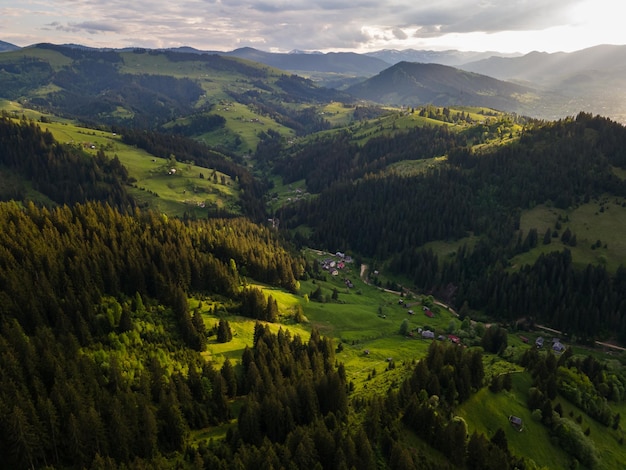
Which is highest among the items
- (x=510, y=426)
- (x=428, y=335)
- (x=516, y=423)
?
(x=516, y=423)

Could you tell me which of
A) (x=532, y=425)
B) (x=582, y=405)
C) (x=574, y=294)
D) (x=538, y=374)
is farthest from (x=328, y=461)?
(x=574, y=294)

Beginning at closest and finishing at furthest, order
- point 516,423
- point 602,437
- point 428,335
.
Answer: point 516,423, point 602,437, point 428,335

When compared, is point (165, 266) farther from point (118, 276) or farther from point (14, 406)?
point (14, 406)

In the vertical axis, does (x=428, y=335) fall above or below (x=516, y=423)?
below

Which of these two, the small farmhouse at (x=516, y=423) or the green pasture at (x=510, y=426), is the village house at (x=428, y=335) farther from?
the small farmhouse at (x=516, y=423)

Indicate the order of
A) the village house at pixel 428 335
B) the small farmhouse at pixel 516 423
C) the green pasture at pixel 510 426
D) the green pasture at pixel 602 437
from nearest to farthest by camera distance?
the green pasture at pixel 510 426 → the small farmhouse at pixel 516 423 → the green pasture at pixel 602 437 → the village house at pixel 428 335

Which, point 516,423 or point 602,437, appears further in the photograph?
point 602,437

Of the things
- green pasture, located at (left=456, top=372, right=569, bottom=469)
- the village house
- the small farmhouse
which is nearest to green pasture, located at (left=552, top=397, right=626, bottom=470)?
green pasture, located at (left=456, top=372, right=569, bottom=469)

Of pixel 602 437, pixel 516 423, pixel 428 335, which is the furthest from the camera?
pixel 428 335

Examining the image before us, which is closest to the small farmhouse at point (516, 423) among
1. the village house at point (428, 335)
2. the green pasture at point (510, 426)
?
the green pasture at point (510, 426)

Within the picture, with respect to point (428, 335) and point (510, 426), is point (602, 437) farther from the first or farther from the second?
point (428, 335)

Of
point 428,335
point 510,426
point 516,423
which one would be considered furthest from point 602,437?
point 428,335

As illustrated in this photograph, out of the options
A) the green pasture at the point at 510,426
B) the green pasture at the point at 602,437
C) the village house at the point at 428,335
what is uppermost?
the green pasture at the point at 510,426
